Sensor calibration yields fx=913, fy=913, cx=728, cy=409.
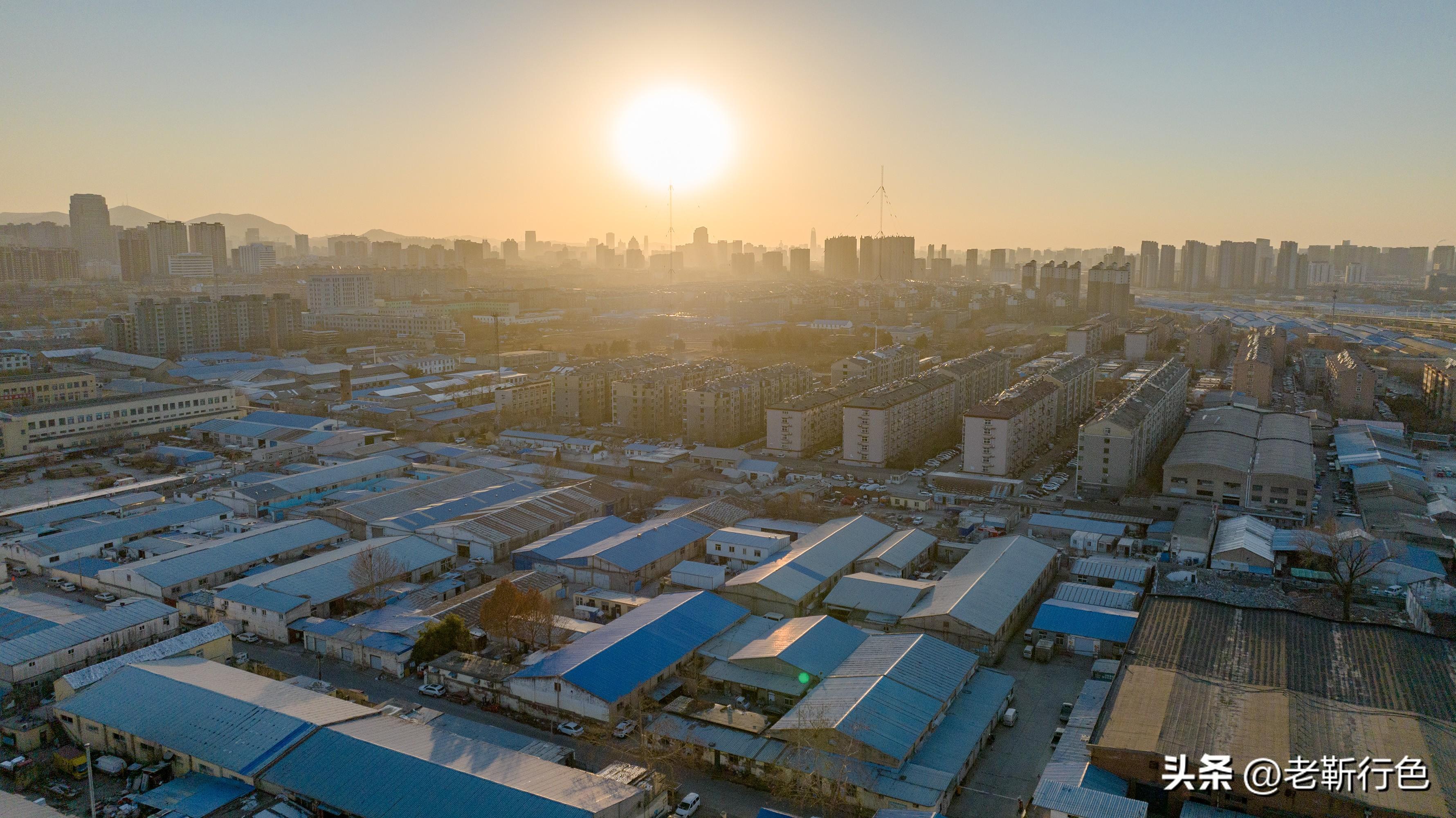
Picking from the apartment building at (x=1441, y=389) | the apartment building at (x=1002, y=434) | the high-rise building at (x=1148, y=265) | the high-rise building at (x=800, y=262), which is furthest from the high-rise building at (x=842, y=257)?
the apartment building at (x=1002, y=434)

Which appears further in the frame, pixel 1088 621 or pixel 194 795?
pixel 1088 621

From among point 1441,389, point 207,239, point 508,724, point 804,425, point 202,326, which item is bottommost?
point 508,724

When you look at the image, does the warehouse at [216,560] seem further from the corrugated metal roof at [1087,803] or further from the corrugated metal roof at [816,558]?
the corrugated metal roof at [1087,803]

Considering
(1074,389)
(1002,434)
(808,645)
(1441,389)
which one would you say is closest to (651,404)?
(1002,434)

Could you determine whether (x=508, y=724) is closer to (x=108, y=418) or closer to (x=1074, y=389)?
(x=108, y=418)

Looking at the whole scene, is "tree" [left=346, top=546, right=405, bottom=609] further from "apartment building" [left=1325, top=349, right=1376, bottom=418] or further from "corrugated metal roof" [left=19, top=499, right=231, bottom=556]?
"apartment building" [left=1325, top=349, right=1376, bottom=418]


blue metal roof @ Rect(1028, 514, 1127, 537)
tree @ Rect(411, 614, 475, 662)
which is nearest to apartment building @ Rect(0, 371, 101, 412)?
tree @ Rect(411, 614, 475, 662)
